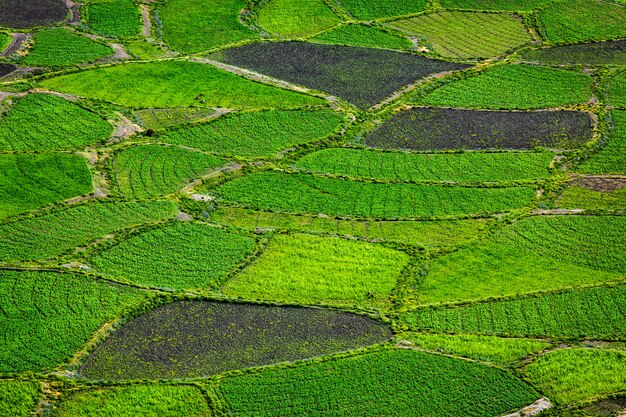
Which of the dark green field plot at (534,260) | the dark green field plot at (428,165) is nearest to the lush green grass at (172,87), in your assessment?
the dark green field plot at (428,165)

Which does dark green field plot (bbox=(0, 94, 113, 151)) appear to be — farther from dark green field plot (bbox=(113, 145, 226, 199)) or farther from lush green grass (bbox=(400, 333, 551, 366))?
lush green grass (bbox=(400, 333, 551, 366))

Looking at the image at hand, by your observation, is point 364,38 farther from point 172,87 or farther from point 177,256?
point 177,256

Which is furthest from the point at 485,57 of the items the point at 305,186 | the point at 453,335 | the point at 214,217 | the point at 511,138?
the point at 453,335

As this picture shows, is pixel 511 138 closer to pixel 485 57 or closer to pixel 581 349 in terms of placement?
pixel 485 57

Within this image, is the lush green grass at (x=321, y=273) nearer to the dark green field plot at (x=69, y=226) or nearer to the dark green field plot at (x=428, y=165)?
the dark green field plot at (x=69, y=226)

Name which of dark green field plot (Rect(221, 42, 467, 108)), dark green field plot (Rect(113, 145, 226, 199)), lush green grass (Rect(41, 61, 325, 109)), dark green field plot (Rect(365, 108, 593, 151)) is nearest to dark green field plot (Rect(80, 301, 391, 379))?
dark green field plot (Rect(113, 145, 226, 199))

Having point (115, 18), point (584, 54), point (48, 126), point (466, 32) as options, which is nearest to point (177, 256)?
point (48, 126)
